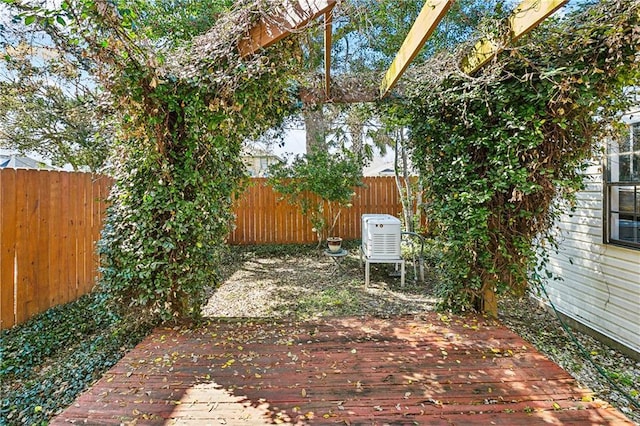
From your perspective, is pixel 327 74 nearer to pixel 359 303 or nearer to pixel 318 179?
pixel 359 303

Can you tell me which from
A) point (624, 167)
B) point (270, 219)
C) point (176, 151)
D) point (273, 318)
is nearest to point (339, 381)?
point (273, 318)

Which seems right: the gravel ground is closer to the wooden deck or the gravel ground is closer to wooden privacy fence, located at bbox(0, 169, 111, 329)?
the wooden deck

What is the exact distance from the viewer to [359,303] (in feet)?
13.5

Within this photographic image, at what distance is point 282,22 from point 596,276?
3.85 m

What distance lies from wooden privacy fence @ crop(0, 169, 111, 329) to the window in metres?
4.76

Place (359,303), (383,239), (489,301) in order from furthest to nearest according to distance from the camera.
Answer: (383,239)
(359,303)
(489,301)

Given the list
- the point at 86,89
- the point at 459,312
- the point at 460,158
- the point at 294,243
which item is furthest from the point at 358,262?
the point at 86,89

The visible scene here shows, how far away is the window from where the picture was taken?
293 centimetres

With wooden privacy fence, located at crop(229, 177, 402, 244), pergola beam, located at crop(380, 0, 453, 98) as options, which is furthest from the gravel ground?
pergola beam, located at crop(380, 0, 453, 98)

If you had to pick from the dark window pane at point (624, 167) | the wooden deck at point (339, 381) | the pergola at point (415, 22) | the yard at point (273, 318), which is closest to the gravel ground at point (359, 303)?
the yard at point (273, 318)

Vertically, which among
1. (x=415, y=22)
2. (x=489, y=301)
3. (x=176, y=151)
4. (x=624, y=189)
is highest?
(x=415, y=22)

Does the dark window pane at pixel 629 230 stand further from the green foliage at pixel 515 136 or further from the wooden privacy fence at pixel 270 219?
the wooden privacy fence at pixel 270 219

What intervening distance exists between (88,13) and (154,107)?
0.75m

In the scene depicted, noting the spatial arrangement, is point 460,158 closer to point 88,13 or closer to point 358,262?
point 88,13
